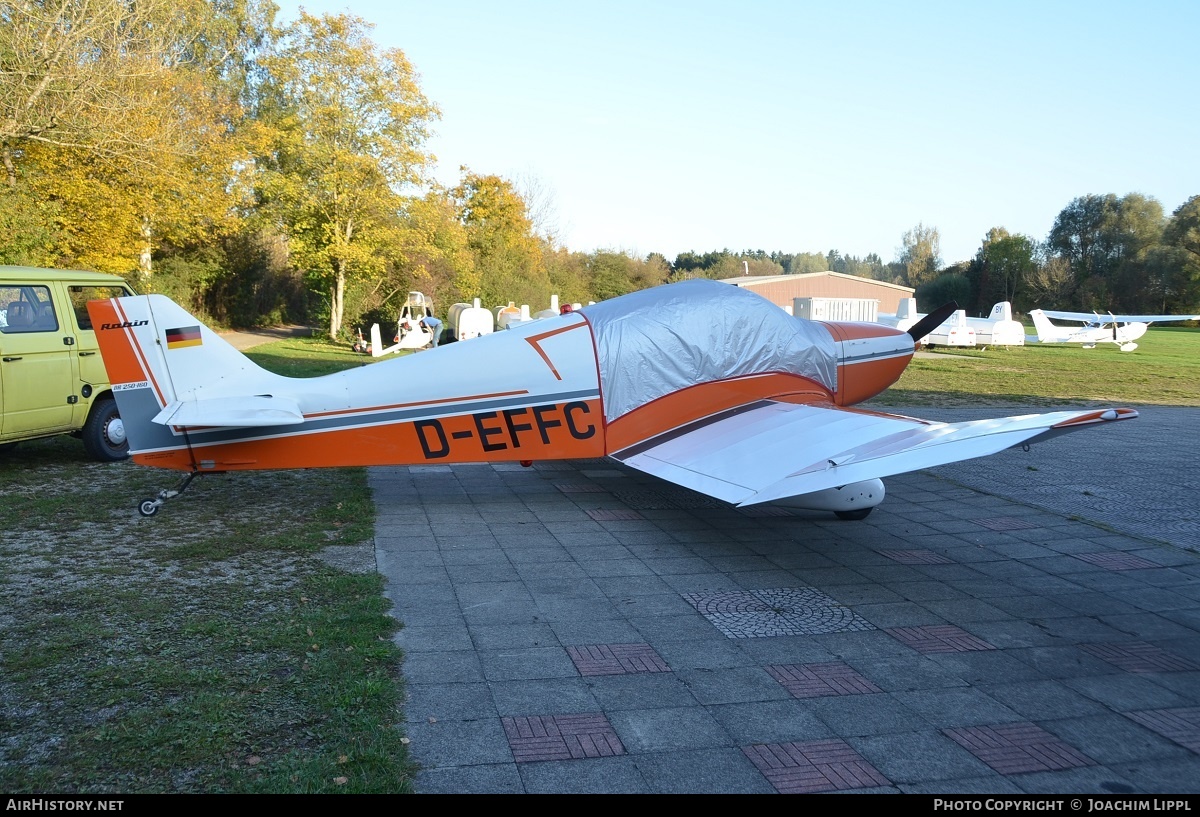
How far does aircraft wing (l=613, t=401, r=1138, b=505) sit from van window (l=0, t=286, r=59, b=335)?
6532 mm

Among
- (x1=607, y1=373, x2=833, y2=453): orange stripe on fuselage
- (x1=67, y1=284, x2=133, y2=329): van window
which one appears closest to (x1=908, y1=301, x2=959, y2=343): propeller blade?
(x1=607, y1=373, x2=833, y2=453): orange stripe on fuselage

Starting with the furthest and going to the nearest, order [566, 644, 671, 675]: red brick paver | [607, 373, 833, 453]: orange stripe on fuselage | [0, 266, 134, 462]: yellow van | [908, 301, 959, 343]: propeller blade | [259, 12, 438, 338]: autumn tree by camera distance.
A: [259, 12, 438, 338]: autumn tree, [908, 301, 959, 343]: propeller blade, [0, 266, 134, 462]: yellow van, [607, 373, 833, 453]: orange stripe on fuselage, [566, 644, 671, 675]: red brick paver

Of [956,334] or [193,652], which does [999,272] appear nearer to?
[956,334]

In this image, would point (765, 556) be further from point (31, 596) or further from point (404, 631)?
point (31, 596)

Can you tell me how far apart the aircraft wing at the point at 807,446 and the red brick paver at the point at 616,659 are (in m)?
1.41

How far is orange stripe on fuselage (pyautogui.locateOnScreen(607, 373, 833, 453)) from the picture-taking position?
7758 mm

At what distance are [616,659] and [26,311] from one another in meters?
8.02

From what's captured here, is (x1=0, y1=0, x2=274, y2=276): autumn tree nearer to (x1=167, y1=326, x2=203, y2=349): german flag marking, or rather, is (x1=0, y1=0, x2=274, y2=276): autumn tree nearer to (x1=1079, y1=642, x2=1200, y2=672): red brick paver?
(x1=167, y1=326, x2=203, y2=349): german flag marking

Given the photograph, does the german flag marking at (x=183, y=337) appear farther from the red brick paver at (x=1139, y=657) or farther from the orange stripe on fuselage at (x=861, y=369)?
the red brick paver at (x=1139, y=657)

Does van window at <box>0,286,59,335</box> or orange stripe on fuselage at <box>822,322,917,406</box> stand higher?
van window at <box>0,286,59,335</box>

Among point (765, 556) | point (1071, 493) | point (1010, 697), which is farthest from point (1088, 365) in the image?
point (1010, 697)

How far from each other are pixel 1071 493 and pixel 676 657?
6472mm

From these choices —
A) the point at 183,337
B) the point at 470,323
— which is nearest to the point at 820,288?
the point at 470,323

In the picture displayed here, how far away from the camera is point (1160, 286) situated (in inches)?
2522
